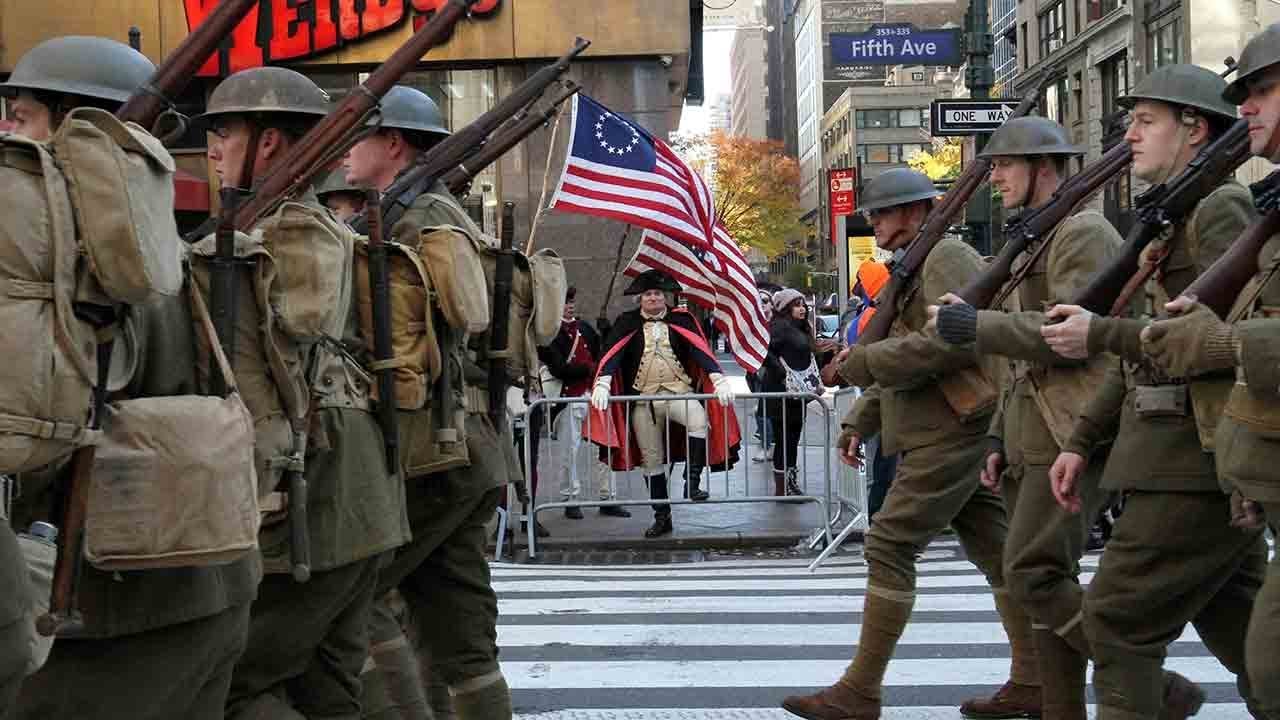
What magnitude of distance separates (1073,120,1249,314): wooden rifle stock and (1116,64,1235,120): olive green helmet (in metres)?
0.11

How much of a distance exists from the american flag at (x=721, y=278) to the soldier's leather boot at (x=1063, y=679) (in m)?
6.50

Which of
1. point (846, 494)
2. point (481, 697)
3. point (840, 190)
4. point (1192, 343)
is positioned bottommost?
point (846, 494)

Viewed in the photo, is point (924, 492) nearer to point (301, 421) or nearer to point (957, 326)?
point (957, 326)

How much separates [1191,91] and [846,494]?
7.57 metres

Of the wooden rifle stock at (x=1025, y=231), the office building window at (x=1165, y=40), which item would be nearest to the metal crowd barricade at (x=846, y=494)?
the wooden rifle stock at (x=1025, y=231)

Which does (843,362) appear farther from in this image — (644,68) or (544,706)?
(644,68)

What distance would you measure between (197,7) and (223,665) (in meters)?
18.9

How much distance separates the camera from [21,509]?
2.94 metres

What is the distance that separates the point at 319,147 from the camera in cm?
416

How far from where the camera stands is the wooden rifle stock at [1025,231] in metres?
5.79

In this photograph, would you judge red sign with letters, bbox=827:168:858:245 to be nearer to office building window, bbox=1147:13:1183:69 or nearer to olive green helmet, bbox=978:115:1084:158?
olive green helmet, bbox=978:115:1084:158

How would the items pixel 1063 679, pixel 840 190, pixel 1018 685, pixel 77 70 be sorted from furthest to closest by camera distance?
pixel 840 190
pixel 1018 685
pixel 1063 679
pixel 77 70

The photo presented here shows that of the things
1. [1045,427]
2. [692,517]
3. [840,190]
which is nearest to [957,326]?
[1045,427]

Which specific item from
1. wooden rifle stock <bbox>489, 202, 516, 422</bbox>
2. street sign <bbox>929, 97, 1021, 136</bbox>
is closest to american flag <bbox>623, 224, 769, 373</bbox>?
street sign <bbox>929, 97, 1021, 136</bbox>
